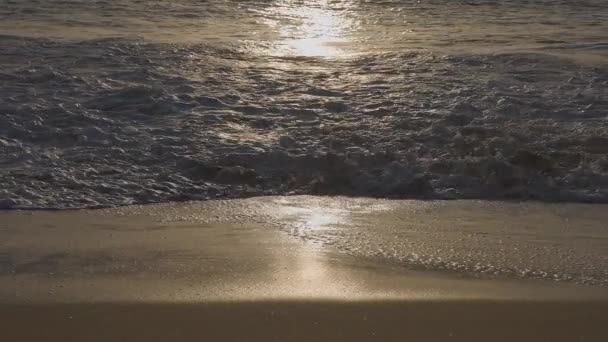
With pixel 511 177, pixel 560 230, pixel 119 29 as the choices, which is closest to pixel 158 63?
pixel 119 29

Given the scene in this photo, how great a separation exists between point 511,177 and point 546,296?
215 centimetres

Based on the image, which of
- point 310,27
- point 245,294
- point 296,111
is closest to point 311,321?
point 245,294

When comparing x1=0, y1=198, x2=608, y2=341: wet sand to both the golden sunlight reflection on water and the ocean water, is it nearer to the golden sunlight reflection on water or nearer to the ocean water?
the ocean water

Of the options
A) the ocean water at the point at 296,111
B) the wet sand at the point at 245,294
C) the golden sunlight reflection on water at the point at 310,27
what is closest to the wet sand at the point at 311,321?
the wet sand at the point at 245,294

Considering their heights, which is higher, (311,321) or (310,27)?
(311,321)

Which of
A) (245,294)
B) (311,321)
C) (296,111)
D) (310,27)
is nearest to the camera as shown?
(311,321)

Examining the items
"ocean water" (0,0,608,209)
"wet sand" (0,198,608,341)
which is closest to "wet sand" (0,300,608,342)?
"wet sand" (0,198,608,341)

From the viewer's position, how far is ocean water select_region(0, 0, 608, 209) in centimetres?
584

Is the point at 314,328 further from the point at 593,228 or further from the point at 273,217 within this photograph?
the point at 593,228

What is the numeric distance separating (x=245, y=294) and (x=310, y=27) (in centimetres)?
935

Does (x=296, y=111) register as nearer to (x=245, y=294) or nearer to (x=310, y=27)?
(x=245, y=294)

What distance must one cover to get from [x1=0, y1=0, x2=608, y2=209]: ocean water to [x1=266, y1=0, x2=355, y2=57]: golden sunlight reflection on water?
0.18 ft

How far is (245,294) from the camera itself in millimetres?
3809

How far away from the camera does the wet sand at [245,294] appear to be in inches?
135
